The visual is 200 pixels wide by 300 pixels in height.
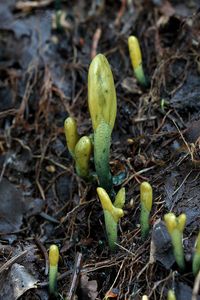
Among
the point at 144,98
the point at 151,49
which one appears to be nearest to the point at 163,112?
the point at 144,98

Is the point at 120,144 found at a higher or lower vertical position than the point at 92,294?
higher

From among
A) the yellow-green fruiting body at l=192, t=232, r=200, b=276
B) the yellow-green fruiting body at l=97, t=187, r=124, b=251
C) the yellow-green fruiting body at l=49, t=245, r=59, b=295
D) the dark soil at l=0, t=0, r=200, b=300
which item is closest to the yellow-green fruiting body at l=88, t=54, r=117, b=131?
the yellow-green fruiting body at l=97, t=187, r=124, b=251

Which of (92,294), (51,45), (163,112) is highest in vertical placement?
(51,45)

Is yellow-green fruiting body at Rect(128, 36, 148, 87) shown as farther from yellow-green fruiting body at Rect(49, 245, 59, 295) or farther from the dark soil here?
yellow-green fruiting body at Rect(49, 245, 59, 295)

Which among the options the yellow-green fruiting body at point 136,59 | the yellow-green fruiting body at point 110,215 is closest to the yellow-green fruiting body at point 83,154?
the yellow-green fruiting body at point 110,215

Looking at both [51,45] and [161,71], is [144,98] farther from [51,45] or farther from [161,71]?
[51,45]

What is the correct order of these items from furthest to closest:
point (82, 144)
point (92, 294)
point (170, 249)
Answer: point (82, 144) → point (92, 294) → point (170, 249)

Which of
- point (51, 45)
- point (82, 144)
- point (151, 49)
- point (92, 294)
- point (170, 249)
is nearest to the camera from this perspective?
point (170, 249)

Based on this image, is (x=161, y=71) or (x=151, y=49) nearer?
(x=161, y=71)

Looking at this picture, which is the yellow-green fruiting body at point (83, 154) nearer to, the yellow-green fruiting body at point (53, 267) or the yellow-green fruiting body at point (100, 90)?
the yellow-green fruiting body at point (100, 90)
